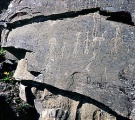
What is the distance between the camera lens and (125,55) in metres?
7.11

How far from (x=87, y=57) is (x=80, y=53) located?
21cm

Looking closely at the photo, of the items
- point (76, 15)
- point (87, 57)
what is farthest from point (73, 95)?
point (76, 15)

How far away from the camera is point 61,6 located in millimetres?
8008

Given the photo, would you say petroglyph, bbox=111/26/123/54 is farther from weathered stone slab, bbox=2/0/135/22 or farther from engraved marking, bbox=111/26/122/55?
weathered stone slab, bbox=2/0/135/22

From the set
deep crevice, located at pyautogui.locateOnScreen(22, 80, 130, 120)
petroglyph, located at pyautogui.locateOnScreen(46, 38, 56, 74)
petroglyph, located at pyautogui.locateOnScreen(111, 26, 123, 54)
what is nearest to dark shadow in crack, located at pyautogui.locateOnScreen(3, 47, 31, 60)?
deep crevice, located at pyautogui.locateOnScreen(22, 80, 130, 120)

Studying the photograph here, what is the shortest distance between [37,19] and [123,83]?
2854 mm

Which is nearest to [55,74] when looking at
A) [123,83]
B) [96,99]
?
[96,99]

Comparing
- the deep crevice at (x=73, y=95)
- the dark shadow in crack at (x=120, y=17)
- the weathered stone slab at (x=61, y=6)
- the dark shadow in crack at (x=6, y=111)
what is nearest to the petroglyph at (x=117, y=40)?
the dark shadow in crack at (x=120, y=17)

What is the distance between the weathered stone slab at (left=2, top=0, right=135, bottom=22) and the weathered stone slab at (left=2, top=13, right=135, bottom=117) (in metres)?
0.25

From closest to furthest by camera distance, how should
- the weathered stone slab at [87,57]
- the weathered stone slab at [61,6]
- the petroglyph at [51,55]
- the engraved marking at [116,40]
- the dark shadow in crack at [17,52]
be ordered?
the weathered stone slab at [87,57] → the engraved marking at [116,40] → the weathered stone slab at [61,6] → the petroglyph at [51,55] → the dark shadow in crack at [17,52]

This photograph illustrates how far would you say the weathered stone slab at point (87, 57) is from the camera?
23.3 ft

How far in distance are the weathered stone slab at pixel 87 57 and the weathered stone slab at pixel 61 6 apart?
25cm

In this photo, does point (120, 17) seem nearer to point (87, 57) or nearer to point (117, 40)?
point (117, 40)

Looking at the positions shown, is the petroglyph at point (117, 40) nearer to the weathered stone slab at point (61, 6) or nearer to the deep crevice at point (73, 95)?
the weathered stone slab at point (61, 6)
